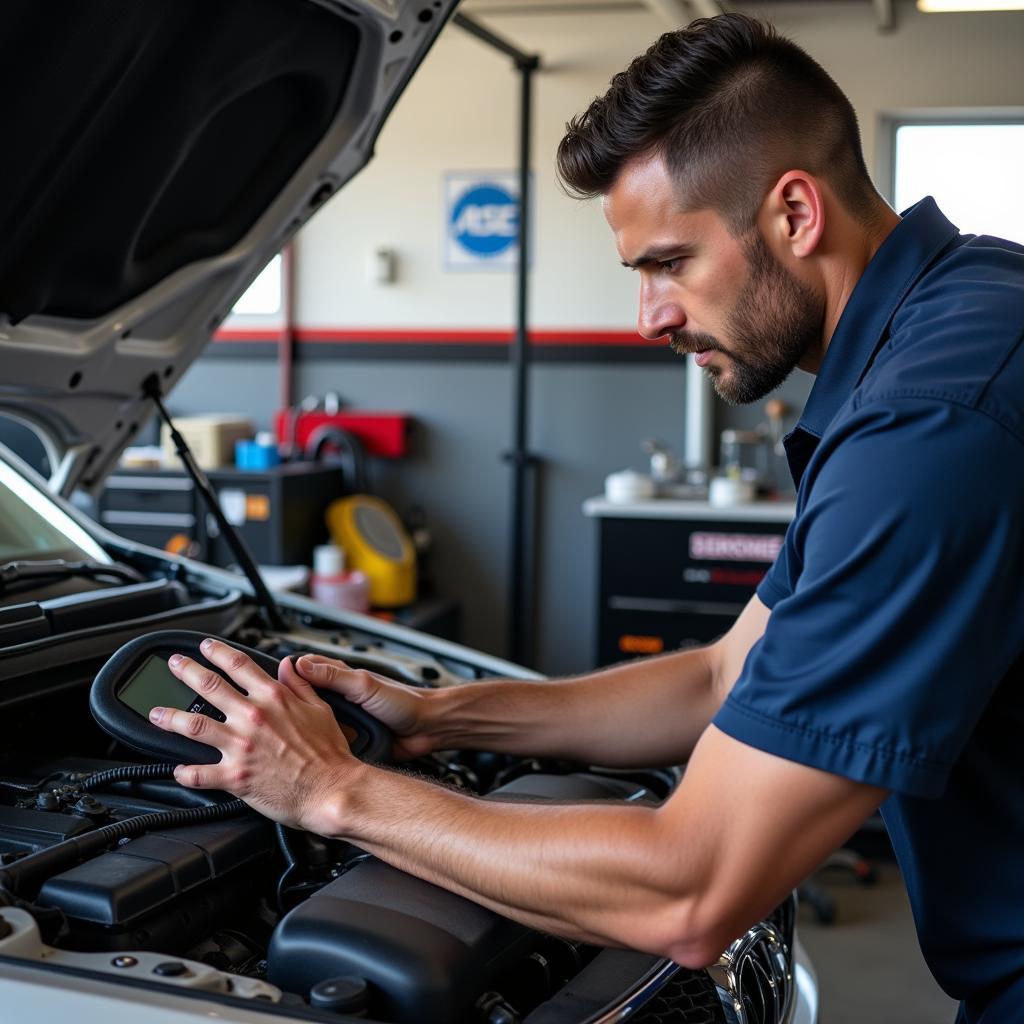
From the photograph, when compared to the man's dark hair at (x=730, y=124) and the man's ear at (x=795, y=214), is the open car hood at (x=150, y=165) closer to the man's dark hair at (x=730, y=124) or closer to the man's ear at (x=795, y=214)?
the man's dark hair at (x=730, y=124)

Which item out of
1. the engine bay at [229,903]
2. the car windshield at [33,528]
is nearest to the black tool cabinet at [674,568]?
the car windshield at [33,528]

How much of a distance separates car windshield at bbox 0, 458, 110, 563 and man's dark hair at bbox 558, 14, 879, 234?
1013 millimetres

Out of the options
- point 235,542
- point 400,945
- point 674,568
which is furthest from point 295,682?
point 674,568

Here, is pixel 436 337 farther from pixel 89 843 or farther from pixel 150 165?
pixel 89 843

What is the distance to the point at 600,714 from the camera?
1556 mm

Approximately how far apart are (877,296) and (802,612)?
0.36m

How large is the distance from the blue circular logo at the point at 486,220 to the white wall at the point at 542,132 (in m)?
0.08

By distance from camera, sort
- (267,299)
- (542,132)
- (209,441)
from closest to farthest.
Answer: (209,441)
(542,132)
(267,299)

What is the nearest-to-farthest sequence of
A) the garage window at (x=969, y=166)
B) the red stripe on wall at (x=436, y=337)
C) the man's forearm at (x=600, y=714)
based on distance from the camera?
Result: the man's forearm at (x=600, y=714)
the garage window at (x=969, y=166)
the red stripe on wall at (x=436, y=337)

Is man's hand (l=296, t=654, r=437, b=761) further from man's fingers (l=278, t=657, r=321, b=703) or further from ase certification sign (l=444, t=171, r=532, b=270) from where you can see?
ase certification sign (l=444, t=171, r=532, b=270)

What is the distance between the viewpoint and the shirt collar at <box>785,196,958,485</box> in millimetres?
1159

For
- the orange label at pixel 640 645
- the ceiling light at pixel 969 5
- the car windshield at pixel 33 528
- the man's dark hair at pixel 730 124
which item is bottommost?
the orange label at pixel 640 645

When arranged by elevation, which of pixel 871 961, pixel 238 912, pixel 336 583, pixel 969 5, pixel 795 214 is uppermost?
pixel 969 5

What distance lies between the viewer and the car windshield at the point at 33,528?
5.91ft
